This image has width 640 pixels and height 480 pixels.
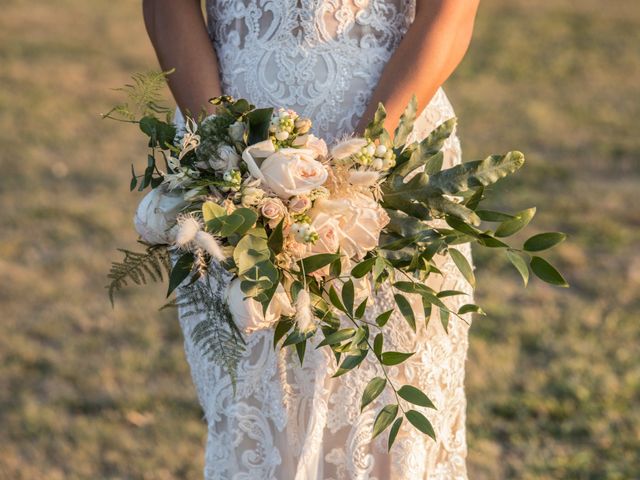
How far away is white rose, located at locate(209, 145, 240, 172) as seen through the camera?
2.07 meters

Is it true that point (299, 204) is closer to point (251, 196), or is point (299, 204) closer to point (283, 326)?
point (251, 196)

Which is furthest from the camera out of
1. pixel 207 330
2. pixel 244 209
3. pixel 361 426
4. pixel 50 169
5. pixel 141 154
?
pixel 141 154

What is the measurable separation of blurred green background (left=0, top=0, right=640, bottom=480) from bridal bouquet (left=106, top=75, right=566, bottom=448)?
314mm

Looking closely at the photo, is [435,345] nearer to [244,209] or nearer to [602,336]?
[244,209]

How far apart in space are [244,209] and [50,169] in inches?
233

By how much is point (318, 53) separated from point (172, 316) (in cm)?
→ 294

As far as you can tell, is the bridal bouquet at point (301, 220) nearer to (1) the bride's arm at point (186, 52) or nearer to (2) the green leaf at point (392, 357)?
(2) the green leaf at point (392, 357)

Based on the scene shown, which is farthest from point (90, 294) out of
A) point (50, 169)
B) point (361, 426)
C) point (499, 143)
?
point (499, 143)

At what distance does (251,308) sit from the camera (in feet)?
6.54

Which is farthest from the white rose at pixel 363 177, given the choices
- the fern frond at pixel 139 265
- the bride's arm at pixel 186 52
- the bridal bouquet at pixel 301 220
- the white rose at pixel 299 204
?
the bride's arm at pixel 186 52

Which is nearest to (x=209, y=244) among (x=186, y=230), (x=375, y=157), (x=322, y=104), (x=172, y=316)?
(x=186, y=230)

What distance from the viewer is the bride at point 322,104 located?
8.28ft

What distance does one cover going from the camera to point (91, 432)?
4215mm

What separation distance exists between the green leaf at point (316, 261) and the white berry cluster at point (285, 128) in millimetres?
256
